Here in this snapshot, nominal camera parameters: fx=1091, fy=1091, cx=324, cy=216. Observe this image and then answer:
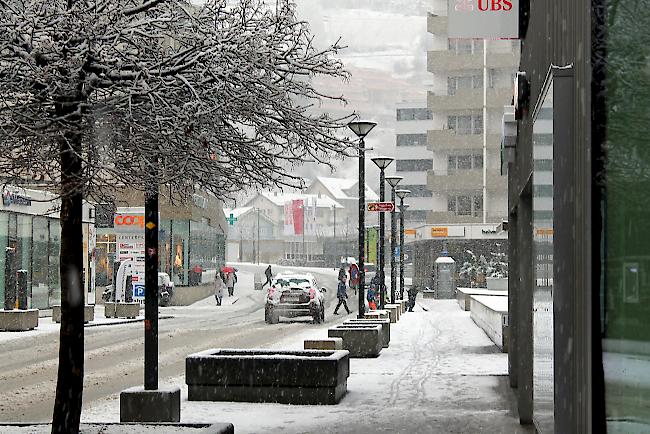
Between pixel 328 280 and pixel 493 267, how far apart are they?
2532 cm

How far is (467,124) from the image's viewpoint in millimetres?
83562

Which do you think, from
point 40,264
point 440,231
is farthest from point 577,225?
point 440,231

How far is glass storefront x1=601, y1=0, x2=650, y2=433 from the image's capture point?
157 inches

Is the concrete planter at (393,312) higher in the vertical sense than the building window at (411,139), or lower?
lower

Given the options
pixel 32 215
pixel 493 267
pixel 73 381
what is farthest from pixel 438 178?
pixel 73 381

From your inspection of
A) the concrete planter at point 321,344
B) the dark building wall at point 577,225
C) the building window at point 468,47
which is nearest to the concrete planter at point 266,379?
the concrete planter at point 321,344

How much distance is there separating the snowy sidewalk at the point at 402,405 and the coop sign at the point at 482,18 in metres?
4.42

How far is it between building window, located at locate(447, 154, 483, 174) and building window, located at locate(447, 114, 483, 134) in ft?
6.25

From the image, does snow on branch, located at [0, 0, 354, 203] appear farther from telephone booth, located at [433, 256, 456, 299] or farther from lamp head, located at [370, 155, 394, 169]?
telephone booth, located at [433, 256, 456, 299]

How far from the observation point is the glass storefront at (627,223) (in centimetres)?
400

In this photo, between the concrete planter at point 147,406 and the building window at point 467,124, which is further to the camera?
the building window at point 467,124

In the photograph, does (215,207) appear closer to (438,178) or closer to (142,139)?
(438,178)

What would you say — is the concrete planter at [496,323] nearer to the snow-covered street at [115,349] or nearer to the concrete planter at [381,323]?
the concrete planter at [381,323]

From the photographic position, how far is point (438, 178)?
8288 cm
